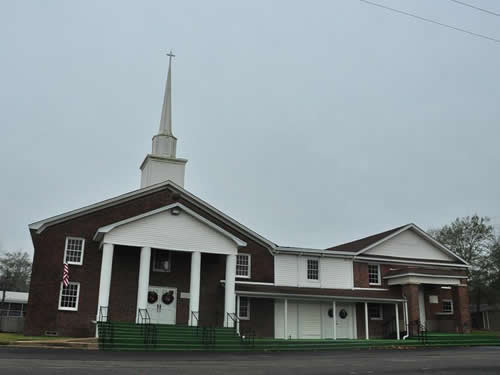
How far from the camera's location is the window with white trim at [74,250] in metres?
28.8

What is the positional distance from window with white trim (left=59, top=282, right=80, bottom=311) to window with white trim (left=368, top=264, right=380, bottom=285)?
19440mm

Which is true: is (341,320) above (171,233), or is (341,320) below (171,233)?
below

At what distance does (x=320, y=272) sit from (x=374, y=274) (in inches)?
166

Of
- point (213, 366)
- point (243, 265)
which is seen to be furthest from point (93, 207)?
point (213, 366)

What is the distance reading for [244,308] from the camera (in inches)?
1277

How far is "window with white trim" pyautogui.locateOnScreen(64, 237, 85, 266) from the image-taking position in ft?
94.6

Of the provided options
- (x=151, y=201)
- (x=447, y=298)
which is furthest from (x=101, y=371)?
(x=447, y=298)

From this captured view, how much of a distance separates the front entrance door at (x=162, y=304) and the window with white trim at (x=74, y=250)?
4.32 m

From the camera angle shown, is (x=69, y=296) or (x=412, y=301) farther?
(x=412, y=301)

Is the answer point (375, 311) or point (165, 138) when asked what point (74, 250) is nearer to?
point (165, 138)

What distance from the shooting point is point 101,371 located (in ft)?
43.5

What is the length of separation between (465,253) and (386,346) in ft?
117

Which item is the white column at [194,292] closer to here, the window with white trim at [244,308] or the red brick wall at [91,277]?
the red brick wall at [91,277]

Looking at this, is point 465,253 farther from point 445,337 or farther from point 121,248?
point 121,248
